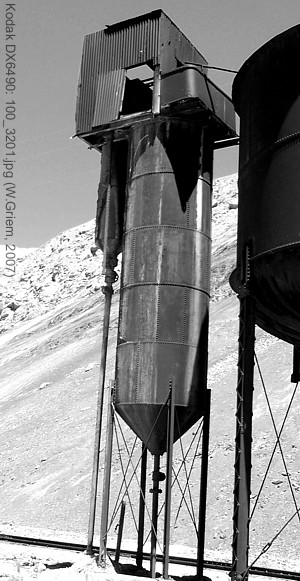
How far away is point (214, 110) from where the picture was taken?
16.3 meters

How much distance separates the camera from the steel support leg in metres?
11.8

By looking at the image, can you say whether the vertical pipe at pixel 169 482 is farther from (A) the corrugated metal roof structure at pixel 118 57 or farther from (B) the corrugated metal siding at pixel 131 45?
(B) the corrugated metal siding at pixel 131 45

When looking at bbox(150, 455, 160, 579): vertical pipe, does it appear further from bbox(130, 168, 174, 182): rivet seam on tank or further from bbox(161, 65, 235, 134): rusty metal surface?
bbox(161, 65, 235, 134): rusty metal surface

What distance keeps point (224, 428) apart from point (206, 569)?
511 inches

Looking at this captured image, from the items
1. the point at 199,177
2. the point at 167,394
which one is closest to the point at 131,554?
the point at 167,394

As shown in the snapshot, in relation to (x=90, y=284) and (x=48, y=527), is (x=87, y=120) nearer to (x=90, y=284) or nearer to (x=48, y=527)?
(x=48, y=527)

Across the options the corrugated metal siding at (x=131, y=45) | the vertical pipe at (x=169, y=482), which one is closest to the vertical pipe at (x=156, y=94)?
the corrugated metal siding at (x=131, y=45)

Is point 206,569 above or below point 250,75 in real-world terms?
below

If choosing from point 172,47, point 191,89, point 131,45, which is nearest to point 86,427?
point 131,45

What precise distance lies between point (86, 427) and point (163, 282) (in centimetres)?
2295

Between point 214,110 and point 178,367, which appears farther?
point 214,110

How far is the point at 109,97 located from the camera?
1719cm

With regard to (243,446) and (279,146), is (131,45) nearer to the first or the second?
(279,146)

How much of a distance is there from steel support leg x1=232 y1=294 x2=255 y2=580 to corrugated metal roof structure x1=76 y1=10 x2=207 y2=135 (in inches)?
266
